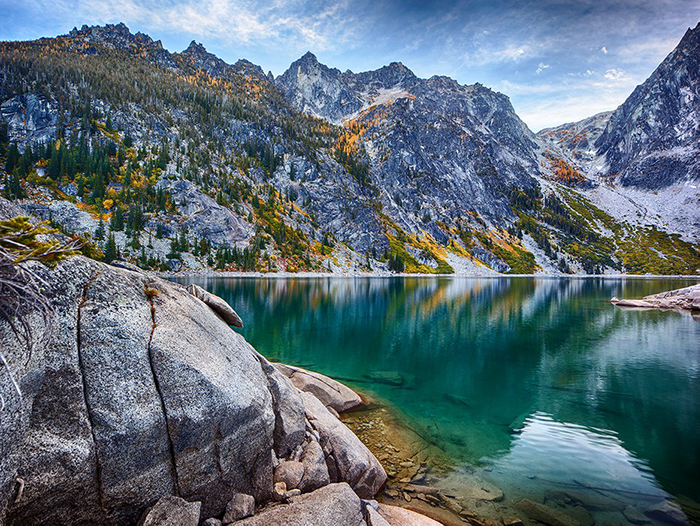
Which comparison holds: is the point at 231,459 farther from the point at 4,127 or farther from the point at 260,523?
the point at 4,127

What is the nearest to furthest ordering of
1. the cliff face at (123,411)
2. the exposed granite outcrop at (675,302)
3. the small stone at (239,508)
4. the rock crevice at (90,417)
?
1. the cliff face at (123,411)
2. the rock crevice at (90,417)
3. the small stone at (239,508)
4. the exposed granite outcrop at (675,302)

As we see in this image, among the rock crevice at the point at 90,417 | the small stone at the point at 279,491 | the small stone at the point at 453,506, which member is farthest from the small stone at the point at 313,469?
the rock crevice at the point at 90,417

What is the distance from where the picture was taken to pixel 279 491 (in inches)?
372

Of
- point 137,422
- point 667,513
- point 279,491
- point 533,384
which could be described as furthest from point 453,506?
point 533,384

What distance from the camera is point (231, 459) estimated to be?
345 inches

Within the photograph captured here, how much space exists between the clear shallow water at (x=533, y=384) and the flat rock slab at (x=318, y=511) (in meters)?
7.05

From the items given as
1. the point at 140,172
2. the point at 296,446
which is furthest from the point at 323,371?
the point at 140,172

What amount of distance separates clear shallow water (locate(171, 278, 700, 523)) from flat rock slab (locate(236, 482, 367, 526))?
23.1 feet

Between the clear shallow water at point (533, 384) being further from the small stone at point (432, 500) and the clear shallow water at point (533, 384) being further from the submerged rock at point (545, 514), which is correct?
the small stone at point (432, 500)

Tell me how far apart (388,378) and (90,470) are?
75.9ft

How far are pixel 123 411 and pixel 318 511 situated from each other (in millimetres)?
5080

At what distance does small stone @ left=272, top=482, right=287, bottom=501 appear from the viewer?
930cm

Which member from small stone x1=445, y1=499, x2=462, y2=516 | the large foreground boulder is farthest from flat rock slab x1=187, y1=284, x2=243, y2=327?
small stone x1=445, y1=499, x2=462, y2=516

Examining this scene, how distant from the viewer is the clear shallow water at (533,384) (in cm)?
1527
